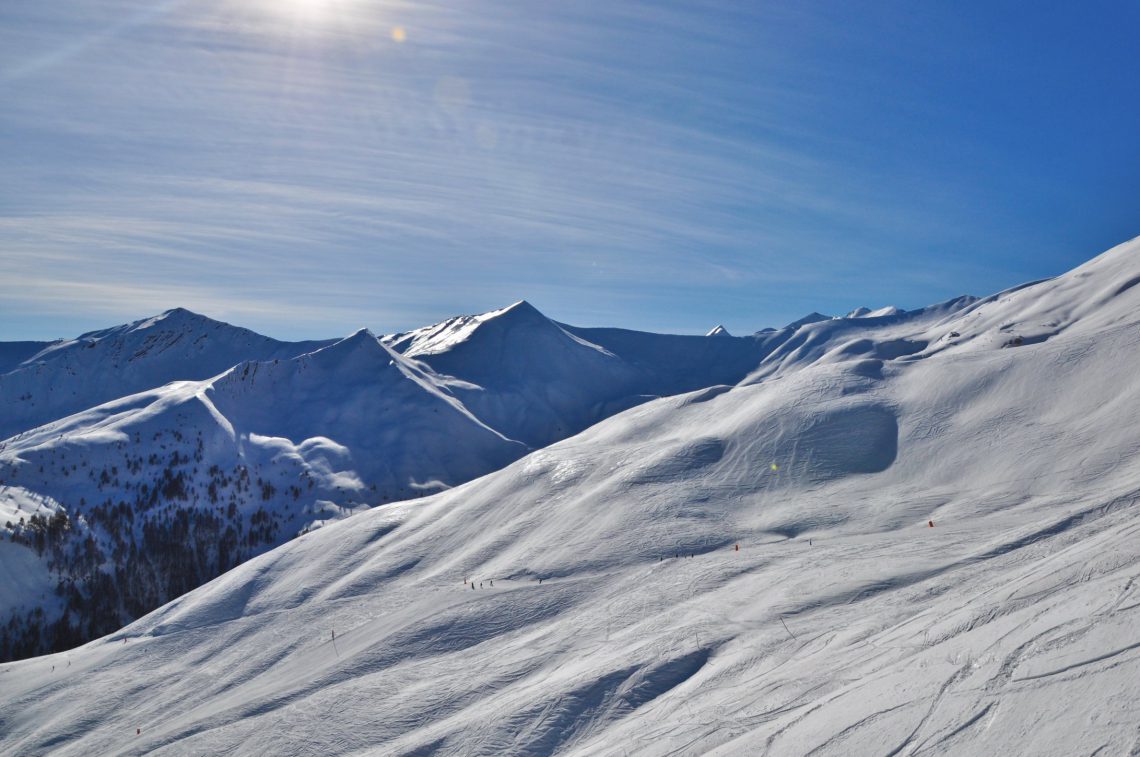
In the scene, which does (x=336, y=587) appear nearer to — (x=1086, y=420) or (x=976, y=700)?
(x=976, y=700)

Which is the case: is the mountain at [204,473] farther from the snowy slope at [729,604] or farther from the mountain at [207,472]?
the snowy slope at [729,604]

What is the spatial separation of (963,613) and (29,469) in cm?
16466

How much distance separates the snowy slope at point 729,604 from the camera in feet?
54.9

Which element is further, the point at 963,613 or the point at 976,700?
the point at 963,613

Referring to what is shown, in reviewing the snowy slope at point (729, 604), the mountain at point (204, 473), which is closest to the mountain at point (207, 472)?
the mountain at point (204, 473)

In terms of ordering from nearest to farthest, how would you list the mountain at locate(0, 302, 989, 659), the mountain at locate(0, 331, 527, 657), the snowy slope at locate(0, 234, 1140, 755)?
the snowy slope at locate(0, 234, 1140, 755), the mountain at locate(0, 302, 989, 659), the mountain at locate(0, 331, 527, 657)

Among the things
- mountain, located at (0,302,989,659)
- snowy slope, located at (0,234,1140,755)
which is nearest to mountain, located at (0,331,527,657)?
mountain, located at (0,302,989,659)

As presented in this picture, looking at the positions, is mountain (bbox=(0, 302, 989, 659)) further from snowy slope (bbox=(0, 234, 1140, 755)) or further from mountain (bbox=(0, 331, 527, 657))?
snowy slope (bbox=(0, 234, 1140, 755))

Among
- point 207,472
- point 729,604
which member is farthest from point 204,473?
point 729,604

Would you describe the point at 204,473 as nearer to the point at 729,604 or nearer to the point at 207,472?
the point at 207,472

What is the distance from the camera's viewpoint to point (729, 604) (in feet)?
102

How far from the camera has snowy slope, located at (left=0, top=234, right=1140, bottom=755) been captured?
1673 centimetres

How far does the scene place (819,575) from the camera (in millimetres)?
31438

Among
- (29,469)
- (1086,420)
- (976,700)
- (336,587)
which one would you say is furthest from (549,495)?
(29,469)
